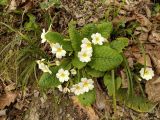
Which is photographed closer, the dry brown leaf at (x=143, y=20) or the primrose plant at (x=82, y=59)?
the primrose plant at (x=82, y=59)

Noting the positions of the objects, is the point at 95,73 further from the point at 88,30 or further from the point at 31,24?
the point at 31,24

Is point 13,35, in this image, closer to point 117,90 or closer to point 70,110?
point 70,110

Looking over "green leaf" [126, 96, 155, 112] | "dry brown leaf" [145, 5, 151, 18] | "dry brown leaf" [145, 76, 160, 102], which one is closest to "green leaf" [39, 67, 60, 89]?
"green leaf" [126, 96, 155, 112]

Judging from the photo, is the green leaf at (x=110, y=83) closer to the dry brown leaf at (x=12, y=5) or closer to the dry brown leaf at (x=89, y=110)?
the dry brown leaf at (x=89, y=110)

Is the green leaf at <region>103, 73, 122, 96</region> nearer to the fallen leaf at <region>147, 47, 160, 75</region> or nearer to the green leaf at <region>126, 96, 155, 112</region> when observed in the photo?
the green leaf at <region>126, 96, 155, 112</region>

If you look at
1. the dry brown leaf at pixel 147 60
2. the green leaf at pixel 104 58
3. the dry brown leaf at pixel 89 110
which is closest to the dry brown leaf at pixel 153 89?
the dry brown leaf at pixel 147 60
